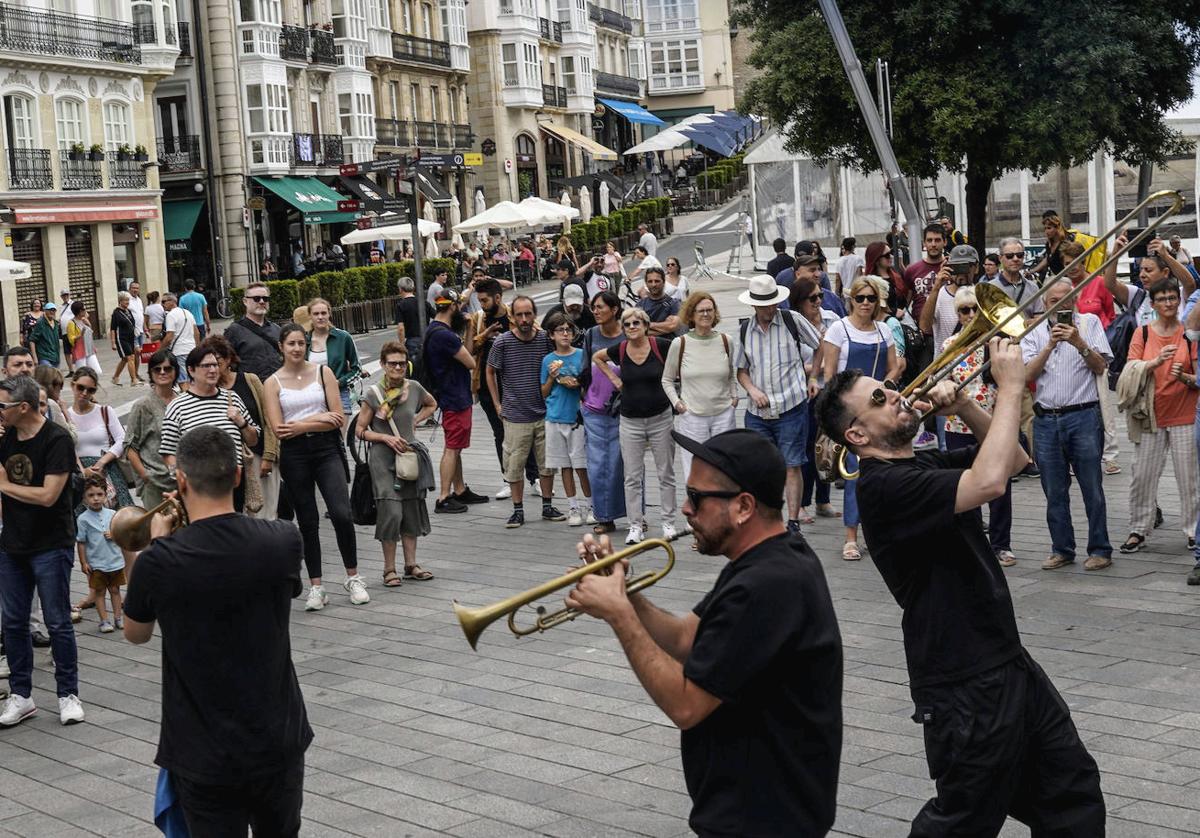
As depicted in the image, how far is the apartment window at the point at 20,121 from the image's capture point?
38.9 metres

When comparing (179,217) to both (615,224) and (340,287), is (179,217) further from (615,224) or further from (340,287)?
(340,287)

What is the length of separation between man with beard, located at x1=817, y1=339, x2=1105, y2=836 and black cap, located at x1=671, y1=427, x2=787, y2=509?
81cm

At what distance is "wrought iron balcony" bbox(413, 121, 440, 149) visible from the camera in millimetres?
59094

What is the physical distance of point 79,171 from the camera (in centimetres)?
4072

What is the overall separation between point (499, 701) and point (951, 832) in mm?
3574

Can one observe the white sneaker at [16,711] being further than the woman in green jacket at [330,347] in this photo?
No

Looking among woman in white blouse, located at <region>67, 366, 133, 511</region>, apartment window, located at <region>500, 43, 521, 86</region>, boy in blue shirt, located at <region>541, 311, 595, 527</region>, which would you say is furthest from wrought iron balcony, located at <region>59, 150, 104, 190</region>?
woman in white blouse, located at <region>67, 366, 133, 511</region>

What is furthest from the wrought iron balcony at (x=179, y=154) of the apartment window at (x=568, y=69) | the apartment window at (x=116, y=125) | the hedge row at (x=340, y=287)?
the apartment window at (x=568, y=69)

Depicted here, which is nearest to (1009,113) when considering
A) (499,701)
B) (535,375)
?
(535,375)

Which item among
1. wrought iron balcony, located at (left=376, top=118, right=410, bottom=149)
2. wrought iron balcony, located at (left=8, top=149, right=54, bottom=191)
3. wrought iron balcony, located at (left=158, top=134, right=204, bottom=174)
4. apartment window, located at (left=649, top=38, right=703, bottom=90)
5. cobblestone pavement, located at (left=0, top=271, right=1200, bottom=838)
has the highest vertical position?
apartment window, located at (left=649, top=38, right=703, bottom=90)

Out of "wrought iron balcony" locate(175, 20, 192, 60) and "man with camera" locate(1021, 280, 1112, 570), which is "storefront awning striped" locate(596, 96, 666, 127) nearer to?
"wrought iron balcony" locate(175, 20, 192, 60)

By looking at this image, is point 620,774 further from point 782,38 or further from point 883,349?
point 782,38

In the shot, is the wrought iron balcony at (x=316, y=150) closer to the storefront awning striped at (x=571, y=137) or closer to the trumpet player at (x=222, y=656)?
the storefront awning striped at (x=571, y=137)

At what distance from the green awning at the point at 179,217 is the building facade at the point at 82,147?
2.36 meters
